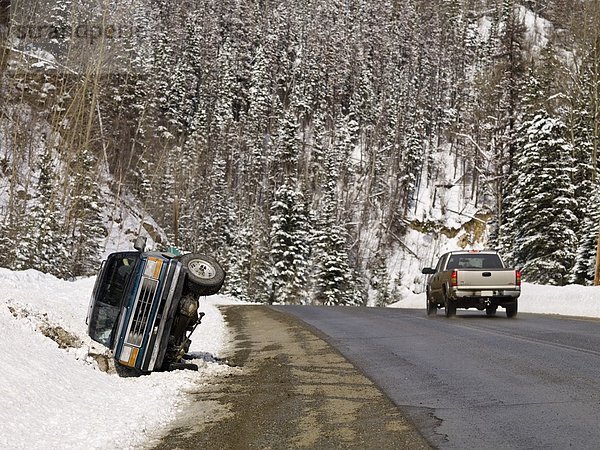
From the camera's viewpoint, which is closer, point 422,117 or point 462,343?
point 462,343

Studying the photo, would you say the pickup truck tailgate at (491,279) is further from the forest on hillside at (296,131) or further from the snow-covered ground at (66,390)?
the forest on hillside at (296,131)

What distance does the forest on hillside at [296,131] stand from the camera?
142 feet

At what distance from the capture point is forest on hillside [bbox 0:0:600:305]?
43.4m

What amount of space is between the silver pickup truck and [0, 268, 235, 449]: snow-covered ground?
409 inches

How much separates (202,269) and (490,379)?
447 centimetres

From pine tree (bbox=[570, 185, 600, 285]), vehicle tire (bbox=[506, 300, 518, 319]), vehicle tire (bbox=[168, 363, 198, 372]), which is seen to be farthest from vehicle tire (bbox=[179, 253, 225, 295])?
pine tree (bbox=[570, 185, 600, 285])

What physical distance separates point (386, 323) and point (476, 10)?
171 metres

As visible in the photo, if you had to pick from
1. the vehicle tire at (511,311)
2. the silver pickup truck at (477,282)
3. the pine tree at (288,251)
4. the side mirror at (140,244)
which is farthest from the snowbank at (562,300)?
the pine tree at (288,251)

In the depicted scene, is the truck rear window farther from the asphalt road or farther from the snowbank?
the snowbank

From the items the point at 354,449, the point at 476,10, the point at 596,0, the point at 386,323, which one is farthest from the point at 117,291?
the point at 476,10

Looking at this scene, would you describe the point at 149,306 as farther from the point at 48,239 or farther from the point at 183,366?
the point at 48,239

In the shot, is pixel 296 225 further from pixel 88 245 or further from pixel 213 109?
pixel 213 109

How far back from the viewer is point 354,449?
5.48 m

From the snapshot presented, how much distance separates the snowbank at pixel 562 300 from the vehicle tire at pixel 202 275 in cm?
1747
